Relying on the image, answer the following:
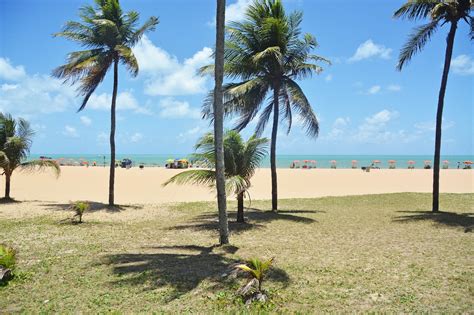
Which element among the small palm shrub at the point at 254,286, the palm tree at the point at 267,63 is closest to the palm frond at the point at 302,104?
the palm tree at the point at 267,63

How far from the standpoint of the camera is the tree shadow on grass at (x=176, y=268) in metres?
6.44

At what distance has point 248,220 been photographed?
13.3 metres

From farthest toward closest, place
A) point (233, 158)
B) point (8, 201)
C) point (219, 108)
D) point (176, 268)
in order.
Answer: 1. point (8, 201)
2. point (233, 158)
3. point (219, 108)
4. point (176, 268)

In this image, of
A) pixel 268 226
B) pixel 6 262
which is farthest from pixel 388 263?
pixel 6 262

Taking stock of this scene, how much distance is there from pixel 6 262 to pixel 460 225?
12069mm

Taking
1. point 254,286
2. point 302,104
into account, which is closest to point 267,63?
point 302,104

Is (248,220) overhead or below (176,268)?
overhead

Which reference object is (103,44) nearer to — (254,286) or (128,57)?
(128,57)

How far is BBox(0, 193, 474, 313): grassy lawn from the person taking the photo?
5.73m

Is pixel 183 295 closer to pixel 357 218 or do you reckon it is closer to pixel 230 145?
pixel 230 145

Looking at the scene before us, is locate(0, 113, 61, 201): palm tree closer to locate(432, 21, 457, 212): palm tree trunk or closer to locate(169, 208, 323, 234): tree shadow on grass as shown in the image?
locate(169, 208, 323, 234): tree shadow on grass

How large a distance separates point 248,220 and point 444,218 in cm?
671

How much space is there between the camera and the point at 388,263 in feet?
25.3

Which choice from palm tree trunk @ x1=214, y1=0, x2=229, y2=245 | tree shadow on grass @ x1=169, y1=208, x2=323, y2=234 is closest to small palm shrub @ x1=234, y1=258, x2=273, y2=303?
palm tree trunk @ x1=214, y1=0, x2=229, y2=245
